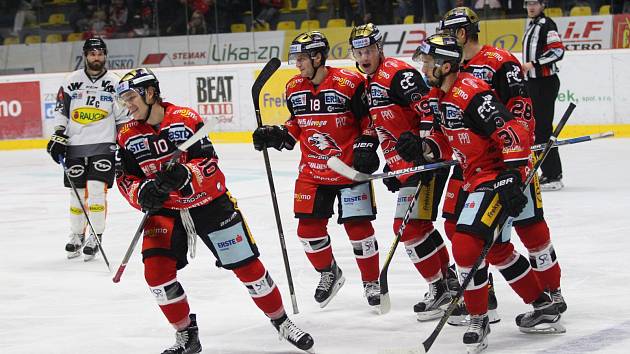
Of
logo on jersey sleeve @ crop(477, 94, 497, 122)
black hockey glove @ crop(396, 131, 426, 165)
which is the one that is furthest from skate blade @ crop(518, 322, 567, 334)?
logo on jersey sleeve @ crop(477, 94, 497, 122)

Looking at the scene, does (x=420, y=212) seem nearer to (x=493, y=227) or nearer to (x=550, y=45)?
(x=493, y=227)

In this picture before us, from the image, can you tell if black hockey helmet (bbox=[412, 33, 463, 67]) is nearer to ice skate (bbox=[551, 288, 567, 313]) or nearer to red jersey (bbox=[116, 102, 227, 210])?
red jersey (bbox=[116, 102, 227, 210])

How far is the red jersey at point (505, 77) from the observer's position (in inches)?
196

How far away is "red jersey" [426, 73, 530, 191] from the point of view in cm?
425

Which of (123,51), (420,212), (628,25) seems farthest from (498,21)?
(420,212)

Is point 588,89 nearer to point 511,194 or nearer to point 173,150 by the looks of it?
point 511,194

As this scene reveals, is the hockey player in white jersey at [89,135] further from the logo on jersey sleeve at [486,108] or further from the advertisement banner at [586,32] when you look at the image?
the advertisement banner at [586,32]

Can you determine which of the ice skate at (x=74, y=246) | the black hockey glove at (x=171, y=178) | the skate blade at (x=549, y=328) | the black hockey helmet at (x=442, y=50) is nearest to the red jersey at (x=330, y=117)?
the black hockey helmet at (x=442, y=50)

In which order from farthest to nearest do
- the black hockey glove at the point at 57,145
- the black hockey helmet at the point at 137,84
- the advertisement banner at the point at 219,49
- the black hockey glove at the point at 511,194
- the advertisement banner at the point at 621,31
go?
the advertisement banner at the point at 219,49 → the advertisement banner at the point at 621,31 → the black hockey glove at the point at 57,145 → the black hockey helmet at the point at 137,84 → the black hockey glove at the point at 511,194

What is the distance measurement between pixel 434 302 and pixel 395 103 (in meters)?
0.93

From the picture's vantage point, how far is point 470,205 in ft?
14.3

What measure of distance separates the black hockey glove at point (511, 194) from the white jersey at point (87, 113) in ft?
11.7

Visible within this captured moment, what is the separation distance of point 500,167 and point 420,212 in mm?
786

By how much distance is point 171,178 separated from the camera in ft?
13.8
